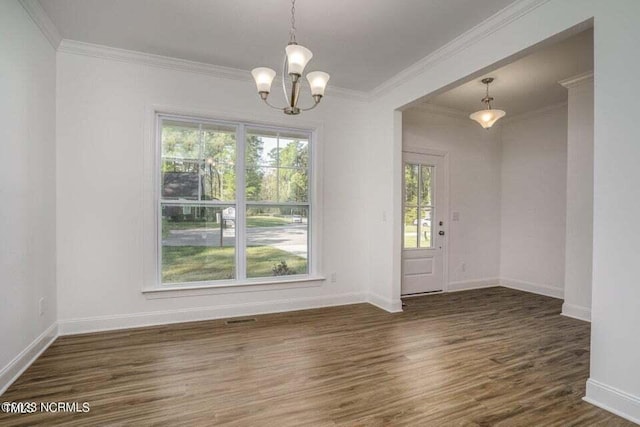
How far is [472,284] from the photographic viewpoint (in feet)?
17.1

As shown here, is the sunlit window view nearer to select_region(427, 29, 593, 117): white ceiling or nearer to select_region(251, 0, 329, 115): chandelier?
select_region(427, 29, 593, 117): white ceiling

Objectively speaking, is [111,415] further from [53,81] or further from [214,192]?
[53,81]

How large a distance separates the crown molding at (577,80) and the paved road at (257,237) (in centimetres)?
370

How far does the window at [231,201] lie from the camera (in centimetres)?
351

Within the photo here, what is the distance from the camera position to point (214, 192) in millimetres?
3674

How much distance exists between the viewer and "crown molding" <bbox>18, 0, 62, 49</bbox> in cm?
237

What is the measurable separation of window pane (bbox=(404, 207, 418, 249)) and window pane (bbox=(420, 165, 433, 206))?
25 cm

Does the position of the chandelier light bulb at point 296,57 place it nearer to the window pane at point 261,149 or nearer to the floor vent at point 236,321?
the window pane at point 261,149

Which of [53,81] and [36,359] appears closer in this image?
[36,359]

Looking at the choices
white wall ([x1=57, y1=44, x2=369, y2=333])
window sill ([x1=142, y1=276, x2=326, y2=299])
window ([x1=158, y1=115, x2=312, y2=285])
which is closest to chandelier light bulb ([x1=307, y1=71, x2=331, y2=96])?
white wall ([x1=57, y1=44, x2=369, y2=333])

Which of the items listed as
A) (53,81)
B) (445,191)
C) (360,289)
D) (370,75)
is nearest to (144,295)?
(53,81)

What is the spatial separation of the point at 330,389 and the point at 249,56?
10.5ft

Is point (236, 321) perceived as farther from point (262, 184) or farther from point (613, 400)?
point (613, 400)

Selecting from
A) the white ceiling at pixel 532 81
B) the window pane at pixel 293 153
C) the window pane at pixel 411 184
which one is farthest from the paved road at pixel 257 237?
the white ceiling at pixel 532 81
